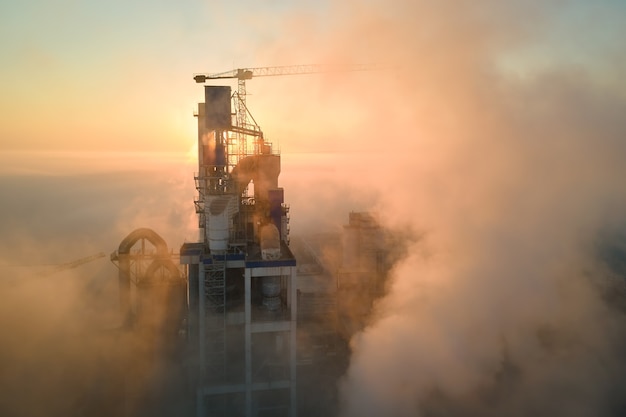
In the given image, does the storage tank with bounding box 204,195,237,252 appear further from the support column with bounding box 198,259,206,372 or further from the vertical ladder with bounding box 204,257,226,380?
the support column with bounding box 198,259,206,372

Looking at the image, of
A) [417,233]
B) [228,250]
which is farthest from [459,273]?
[228,250]

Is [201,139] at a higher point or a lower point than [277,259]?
higher

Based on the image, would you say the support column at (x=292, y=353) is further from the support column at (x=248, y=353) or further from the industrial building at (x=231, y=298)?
the support column at (x=248, y=353)

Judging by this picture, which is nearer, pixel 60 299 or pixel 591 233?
pixel 591 233

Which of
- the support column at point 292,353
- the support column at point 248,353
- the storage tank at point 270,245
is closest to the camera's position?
the support column at point 248,353

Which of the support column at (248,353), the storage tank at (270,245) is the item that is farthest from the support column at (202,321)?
the storage tank at (270,245)

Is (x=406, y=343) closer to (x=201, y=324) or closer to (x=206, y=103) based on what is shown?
(x=201, y=324)
